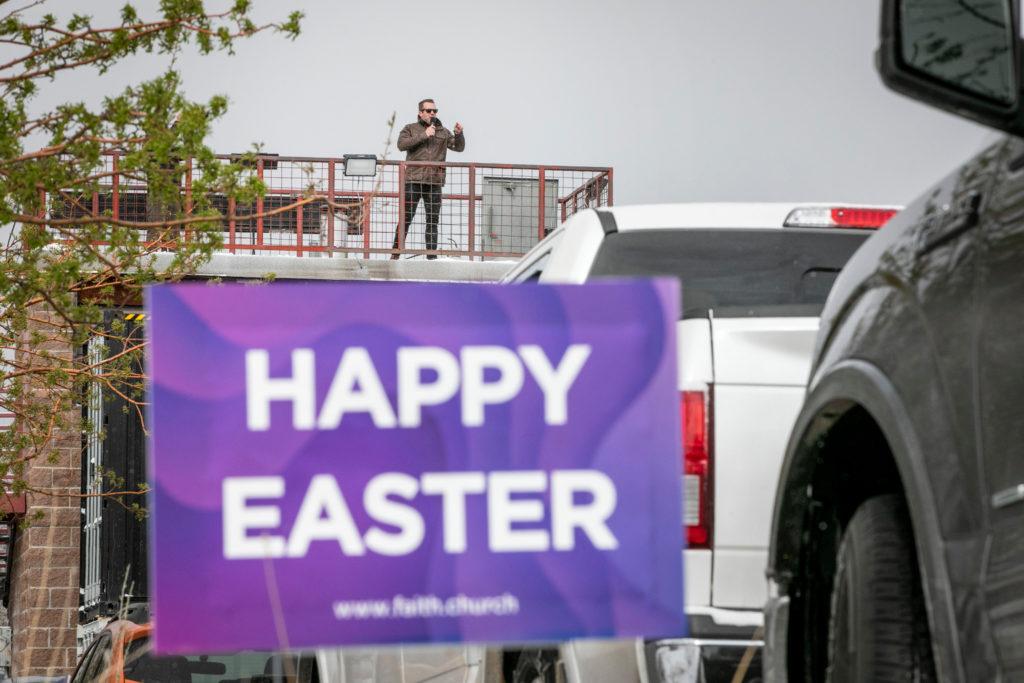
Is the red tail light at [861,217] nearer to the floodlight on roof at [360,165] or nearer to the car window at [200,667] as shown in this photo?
the car window at [200,667]

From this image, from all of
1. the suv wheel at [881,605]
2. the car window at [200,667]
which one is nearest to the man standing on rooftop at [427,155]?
the car window at [200,667]

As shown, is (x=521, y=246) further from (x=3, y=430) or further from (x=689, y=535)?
(x=689, y=535)

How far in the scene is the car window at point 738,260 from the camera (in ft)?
17.8

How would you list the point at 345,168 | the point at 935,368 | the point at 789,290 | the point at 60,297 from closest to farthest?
the point at 935,368 < the point at 789,290 < the point at 60,297 < the point at 345,168

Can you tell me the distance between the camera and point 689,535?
179 inches

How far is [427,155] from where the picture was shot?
20.7 m

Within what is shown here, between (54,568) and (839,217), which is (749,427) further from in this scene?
(54,568)

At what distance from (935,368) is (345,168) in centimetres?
1756

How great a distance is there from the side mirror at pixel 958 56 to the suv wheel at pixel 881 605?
38.5 inches

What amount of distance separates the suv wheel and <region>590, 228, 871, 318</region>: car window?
216cm

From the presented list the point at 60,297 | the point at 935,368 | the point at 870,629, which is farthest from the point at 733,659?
the point at 60,297

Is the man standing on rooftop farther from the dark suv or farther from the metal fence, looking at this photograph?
the dark suv

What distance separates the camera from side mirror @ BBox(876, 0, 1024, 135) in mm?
2490

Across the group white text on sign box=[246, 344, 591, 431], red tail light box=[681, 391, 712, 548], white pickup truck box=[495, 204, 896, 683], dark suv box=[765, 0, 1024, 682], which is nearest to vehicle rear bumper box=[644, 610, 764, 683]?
white pickup truck box=[495, 204, 896, 683]
